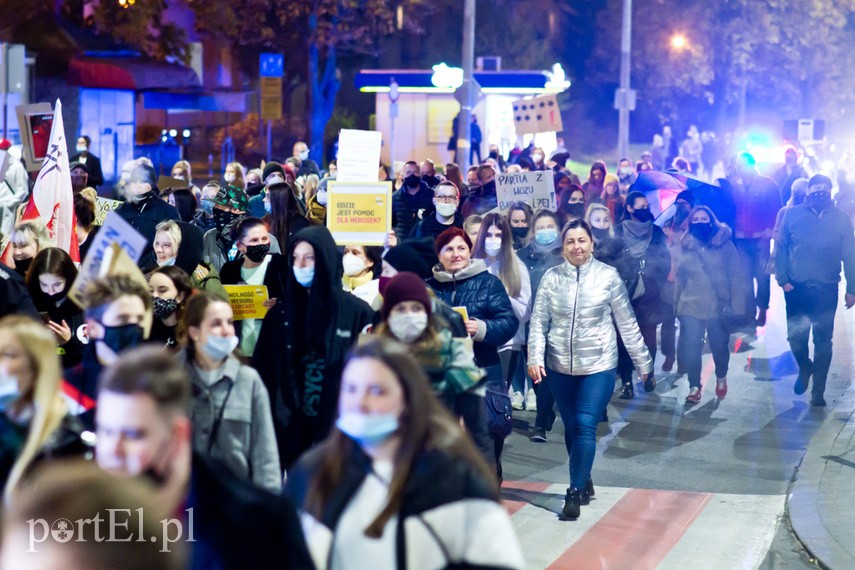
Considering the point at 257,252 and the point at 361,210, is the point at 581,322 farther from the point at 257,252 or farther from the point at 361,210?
the point at 257,252

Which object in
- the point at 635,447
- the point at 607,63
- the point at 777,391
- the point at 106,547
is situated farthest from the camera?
the point at 607,63

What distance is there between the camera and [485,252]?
11.1 meters

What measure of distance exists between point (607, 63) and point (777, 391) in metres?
50.7

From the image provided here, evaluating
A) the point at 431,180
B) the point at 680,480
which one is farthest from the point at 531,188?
the point at 680,480

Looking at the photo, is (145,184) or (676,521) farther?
(145,184)

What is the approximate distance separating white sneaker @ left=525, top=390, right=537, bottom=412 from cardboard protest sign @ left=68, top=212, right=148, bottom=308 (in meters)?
6.85

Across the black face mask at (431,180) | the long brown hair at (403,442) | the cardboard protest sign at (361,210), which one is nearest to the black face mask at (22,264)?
the cardboard protest sign at (361,210)

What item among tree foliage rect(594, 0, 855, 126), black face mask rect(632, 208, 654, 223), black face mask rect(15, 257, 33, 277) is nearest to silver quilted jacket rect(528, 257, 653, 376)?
black face mask rect(15, 257, 33, 277)

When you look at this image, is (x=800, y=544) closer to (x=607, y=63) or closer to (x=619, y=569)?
(x=619, y=569)

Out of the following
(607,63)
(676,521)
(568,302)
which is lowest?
(676,521)

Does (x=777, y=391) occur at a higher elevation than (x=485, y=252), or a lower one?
lower

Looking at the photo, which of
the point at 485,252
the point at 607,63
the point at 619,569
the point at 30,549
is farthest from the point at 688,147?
the point at 30,549

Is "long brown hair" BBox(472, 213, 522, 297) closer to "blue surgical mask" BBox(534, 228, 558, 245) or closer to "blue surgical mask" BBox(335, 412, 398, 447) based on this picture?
"blue surgical mask" BBox(534, 228, 558, 245)

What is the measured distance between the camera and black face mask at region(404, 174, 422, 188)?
58.8 ft
